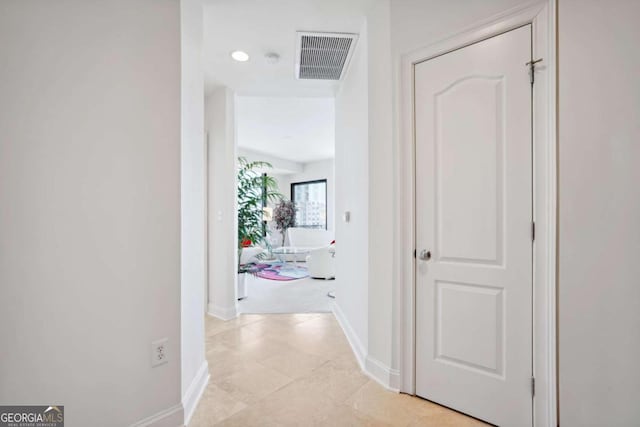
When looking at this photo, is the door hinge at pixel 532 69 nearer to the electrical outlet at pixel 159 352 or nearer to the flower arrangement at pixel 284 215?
the electrical outlet at pixel 159 352

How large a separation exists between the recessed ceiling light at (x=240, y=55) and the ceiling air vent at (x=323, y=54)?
1.58ft

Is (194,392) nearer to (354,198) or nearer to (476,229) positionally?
(354,198)

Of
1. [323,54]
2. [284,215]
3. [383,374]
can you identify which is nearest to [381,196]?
[383,374]

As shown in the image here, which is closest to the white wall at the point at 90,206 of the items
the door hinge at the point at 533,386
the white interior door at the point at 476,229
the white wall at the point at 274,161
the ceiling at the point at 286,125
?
the white interior door at the point at 476,229

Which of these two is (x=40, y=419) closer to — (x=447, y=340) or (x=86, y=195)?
(x=86, y=195)

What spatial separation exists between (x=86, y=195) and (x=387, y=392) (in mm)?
2033

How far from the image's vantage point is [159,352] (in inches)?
56.9

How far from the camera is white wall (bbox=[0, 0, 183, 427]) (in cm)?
110

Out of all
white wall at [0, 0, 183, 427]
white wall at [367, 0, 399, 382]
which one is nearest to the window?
white wall at [367, 0, 399, 382]

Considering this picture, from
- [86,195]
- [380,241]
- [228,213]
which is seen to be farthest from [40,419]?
[228,213]

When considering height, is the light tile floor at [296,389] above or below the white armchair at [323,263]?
below

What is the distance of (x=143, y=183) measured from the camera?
4.61 ft

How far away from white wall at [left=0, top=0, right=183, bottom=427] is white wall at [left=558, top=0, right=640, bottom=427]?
1.98 metres

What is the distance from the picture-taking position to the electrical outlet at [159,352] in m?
1.42
